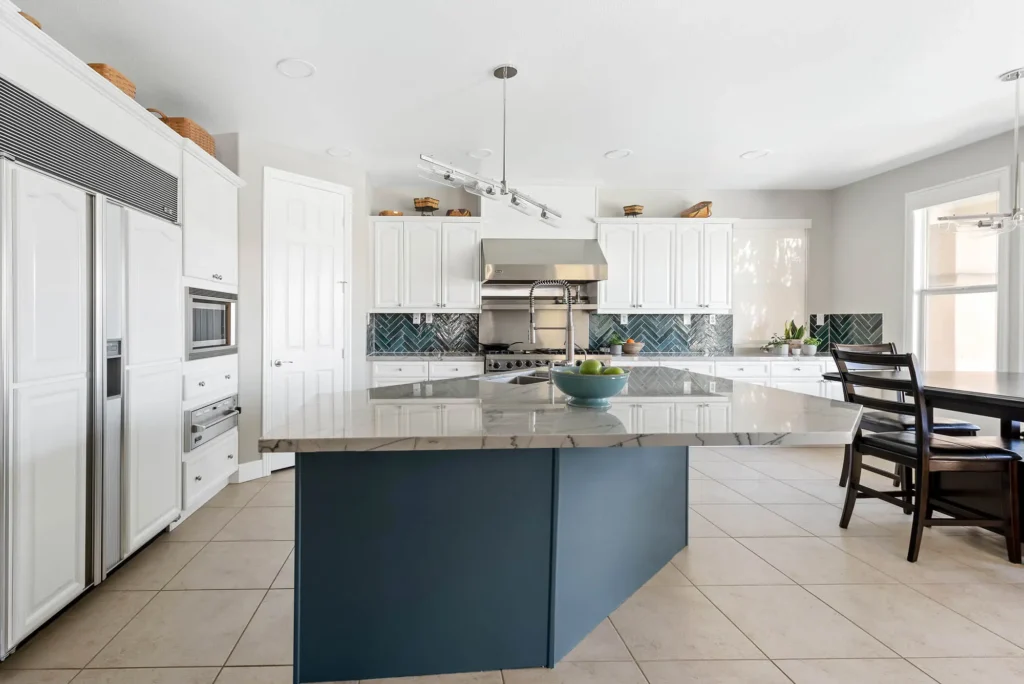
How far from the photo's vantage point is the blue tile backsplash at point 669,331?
5.63 meters

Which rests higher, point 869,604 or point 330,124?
point 330,124

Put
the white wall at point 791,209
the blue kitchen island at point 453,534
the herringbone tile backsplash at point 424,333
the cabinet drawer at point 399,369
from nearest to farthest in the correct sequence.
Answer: the blue kitchen island at point 453,534, the cabinet drawer at point 399,369, the herringbone tile backsplash at point 424,333, the white wall at point 791,209

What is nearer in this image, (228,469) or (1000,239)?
(228,469)

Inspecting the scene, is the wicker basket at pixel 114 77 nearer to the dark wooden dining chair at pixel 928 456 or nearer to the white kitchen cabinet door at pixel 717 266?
the dark wooden dining chair at pixel 928 456

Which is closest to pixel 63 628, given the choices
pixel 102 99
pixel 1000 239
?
pixel 102 99

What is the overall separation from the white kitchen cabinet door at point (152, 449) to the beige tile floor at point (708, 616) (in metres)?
0.19

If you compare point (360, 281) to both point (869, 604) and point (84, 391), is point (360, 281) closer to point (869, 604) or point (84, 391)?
point (84, 391)

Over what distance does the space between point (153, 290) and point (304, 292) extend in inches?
65.3

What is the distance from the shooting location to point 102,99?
224cm

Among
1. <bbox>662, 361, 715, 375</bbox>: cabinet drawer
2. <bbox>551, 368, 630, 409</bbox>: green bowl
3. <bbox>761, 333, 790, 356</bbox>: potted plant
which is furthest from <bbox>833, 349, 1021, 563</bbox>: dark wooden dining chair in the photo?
<bbox>761, 333, 790, 356</bbox>: potted plant

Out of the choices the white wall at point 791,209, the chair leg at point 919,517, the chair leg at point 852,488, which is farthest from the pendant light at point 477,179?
the white wall at point 791,209

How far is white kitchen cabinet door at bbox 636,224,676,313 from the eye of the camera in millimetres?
5320

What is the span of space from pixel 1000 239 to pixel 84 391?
5477 millimetres

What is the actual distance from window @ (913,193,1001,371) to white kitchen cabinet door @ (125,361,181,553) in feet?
17.3
